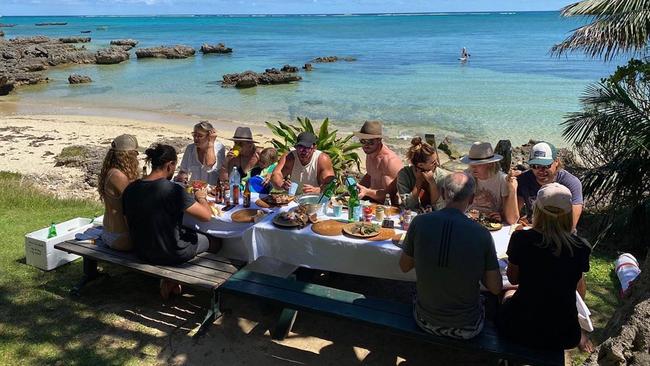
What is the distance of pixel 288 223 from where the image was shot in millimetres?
4199

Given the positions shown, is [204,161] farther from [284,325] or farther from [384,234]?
[384,234]

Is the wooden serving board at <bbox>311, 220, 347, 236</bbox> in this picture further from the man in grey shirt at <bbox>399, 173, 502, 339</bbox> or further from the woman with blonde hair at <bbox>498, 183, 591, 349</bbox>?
the woman with blonde hair at <bbox>498, 183, 591, 349</bbox>

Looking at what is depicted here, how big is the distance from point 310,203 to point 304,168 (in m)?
Result: 1.19

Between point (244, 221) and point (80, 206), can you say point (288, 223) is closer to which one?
point (244, 221)

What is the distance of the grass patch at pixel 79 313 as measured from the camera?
3836 millimetres

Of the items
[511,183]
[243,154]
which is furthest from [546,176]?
[243,154]

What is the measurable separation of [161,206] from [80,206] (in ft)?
14.2

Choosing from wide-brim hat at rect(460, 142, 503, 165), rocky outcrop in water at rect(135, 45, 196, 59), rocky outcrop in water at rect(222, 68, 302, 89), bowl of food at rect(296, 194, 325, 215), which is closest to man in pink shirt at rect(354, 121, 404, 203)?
bowl of food at rect(296, 194, 325, 215)

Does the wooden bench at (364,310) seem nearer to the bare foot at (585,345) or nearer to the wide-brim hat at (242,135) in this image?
the bare foot at (585,345)

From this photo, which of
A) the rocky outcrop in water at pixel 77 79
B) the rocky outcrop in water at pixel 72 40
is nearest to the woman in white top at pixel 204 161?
the rocky outcrop in water at pixel 77 79

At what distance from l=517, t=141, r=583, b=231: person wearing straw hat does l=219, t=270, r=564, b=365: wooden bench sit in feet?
5.49

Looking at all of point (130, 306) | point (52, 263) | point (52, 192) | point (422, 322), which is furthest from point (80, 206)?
point (422, 322)

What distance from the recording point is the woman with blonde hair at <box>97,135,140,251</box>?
4324 mm

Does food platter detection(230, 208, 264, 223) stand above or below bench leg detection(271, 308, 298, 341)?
above
